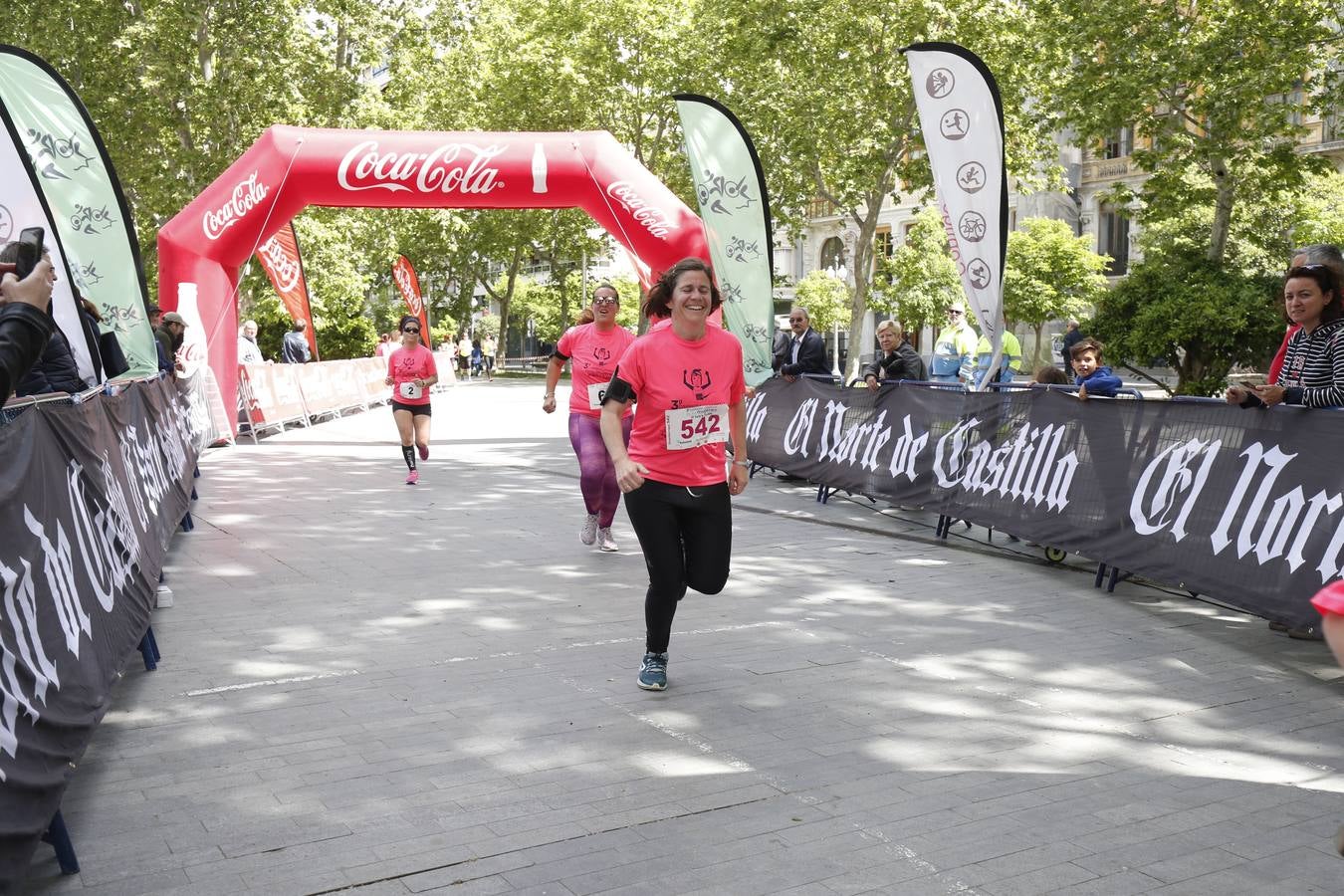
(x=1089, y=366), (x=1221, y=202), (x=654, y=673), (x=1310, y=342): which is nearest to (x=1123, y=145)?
(x=1221, y=202)

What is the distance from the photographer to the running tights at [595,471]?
30.9 ft

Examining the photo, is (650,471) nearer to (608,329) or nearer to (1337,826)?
(1337,826)

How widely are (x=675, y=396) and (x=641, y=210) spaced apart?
34.7 feet

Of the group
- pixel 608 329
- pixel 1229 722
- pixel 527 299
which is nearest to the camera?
pixel 1229 722

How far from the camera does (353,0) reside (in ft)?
100

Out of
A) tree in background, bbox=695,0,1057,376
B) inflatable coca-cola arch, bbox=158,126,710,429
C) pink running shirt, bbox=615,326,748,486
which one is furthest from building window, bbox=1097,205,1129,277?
pink running shirt, bbox=615,326,748,486

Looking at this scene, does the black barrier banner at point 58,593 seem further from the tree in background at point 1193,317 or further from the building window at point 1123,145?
the building window at point 1123,145

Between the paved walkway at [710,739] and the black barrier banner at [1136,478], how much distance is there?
14.8 inches

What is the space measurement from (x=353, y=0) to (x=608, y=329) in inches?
950

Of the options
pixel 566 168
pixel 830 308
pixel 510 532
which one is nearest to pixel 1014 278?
pixel 830 308

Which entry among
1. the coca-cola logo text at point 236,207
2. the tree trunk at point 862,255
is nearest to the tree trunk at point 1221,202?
the tree trunk at point 862,255

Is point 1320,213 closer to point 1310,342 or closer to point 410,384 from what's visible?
point 410,384

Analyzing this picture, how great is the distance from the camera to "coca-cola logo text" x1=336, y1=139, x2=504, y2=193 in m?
15.7

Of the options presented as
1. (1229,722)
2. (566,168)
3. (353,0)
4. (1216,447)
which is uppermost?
(353,0)
